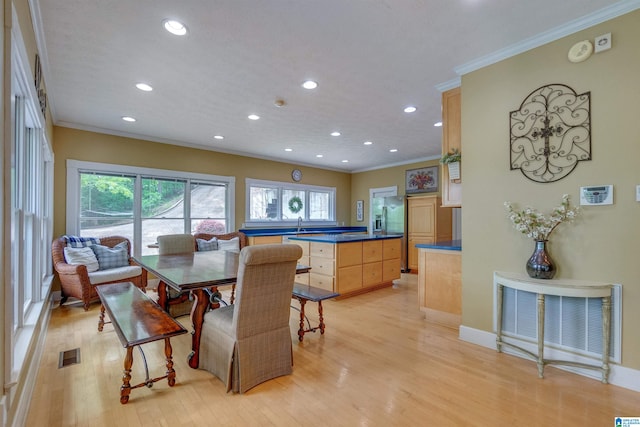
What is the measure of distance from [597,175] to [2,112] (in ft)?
11.2

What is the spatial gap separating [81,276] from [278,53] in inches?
141

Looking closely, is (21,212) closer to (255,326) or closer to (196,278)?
(196,278)

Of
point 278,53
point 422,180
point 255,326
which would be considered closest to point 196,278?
point 255,326

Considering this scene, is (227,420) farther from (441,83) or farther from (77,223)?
(77,223)

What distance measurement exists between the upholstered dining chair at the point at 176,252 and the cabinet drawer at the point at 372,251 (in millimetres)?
2470

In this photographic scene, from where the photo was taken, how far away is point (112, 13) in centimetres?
198

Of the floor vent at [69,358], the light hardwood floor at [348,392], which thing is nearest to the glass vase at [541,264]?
the light hardwood floor at [348,392]

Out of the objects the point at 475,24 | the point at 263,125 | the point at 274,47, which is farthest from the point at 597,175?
the point at 263,125

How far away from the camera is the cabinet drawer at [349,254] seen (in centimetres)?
421

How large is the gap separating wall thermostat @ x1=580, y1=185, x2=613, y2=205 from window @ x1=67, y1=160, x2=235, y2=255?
528 cm

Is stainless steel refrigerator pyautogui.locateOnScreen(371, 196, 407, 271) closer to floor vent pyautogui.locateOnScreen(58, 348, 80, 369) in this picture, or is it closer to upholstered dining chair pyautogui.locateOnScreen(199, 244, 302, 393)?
upholstered dining chair pyautogui.locateOnScreen(199, 244, 302, 393)

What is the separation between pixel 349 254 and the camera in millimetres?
4328

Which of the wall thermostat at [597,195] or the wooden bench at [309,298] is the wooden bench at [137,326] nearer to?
the wooden bench at [309,298]

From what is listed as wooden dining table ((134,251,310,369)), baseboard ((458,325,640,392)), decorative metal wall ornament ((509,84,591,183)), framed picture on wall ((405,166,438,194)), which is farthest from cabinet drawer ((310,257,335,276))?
framed picture on wall ((405,166,438,194))
